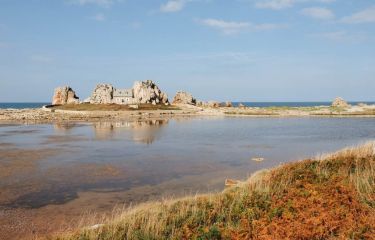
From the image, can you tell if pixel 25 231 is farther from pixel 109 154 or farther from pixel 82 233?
pixel 109 154

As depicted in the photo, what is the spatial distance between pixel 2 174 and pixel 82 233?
16.0 m

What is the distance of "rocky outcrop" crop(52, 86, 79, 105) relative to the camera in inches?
6048

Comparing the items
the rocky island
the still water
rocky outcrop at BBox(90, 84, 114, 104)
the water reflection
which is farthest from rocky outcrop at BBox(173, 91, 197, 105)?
the still water

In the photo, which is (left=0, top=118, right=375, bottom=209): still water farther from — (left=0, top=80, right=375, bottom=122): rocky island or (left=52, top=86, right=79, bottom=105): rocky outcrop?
(left=52, top=86, right=79, bottom=105): rocky outcrop

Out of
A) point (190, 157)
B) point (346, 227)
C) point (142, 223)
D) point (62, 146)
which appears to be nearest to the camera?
point (346, 227)

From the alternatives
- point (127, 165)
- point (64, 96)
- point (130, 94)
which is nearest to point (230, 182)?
point (127, 165)

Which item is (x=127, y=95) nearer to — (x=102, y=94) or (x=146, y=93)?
(x=146, y=93)

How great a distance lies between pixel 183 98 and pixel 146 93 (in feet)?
68.5

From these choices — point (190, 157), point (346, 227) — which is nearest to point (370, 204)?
point (346, 227)

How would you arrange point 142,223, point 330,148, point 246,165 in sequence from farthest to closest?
point 330,148 < point 246,165 < point 142,223

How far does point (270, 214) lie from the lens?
13.2 meters

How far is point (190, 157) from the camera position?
33.0 metres

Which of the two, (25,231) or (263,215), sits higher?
(263,215)

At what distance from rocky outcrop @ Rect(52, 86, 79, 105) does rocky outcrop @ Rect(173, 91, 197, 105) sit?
4104 cm
